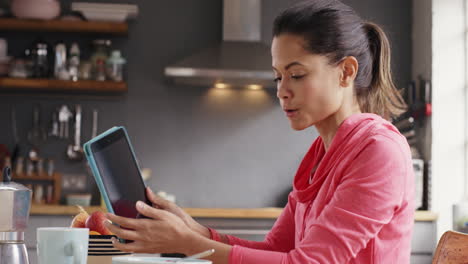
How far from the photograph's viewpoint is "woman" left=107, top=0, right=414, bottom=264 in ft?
3.88

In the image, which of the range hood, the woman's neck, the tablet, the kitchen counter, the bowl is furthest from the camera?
the bowl

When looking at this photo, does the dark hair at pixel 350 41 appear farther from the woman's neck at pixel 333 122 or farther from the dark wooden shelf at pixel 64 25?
the dark wooden shelf at pixel 64 25

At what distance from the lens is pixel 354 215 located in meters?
1.18

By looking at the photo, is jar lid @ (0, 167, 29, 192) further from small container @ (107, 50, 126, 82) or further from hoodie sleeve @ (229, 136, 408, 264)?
small container @ (107, 50, 126, 82)

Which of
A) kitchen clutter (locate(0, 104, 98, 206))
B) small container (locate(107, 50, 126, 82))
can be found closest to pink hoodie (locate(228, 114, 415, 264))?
small container (locate(107, 50, 126, 82))

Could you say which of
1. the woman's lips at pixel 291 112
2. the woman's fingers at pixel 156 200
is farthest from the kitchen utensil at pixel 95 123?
the woman's lips at pixel 291 112

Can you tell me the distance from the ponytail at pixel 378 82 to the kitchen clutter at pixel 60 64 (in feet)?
10.9

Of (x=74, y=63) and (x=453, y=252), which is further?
(x=74, y=63)

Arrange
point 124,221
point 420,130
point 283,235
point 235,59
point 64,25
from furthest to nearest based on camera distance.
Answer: point 420,130, point 64,25, point 235,59, point 283,235, point 124,221

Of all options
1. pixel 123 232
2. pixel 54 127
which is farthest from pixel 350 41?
pixel 54 127

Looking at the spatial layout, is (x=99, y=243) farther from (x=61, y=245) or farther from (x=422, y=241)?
(x=422, y=241)

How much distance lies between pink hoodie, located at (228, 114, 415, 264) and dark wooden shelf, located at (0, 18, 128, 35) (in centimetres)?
346

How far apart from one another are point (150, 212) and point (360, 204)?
34cm

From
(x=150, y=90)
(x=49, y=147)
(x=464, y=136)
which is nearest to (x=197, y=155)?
(x=150, y=90)
